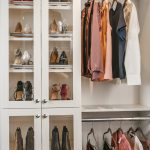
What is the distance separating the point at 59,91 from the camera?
8.40 feet

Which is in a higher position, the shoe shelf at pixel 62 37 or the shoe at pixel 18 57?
the shoe shelf at pixel 62 37

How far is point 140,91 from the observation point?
302cm

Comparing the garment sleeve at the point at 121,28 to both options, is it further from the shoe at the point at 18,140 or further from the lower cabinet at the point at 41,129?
the shoe at the point at 18,140

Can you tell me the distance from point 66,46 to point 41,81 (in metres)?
0.41

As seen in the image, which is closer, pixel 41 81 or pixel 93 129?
pixel 41 81

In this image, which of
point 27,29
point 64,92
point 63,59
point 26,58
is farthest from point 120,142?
point 27,29

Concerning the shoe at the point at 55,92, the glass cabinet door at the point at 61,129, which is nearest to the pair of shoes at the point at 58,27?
the shoe at the point at 55,92

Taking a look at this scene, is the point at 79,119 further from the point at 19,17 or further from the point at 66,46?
the point at 19,17

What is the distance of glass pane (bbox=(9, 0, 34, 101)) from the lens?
249 centimetres

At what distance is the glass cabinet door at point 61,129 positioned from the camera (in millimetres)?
2453

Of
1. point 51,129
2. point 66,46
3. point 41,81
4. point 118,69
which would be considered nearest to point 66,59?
point 66,46

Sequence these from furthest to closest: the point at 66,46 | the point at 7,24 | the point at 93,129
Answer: the point at 93,129
the point at 66,46
the point at 7,24

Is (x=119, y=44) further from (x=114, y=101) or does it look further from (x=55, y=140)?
(x=55, y=140)

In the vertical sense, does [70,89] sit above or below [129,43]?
below
